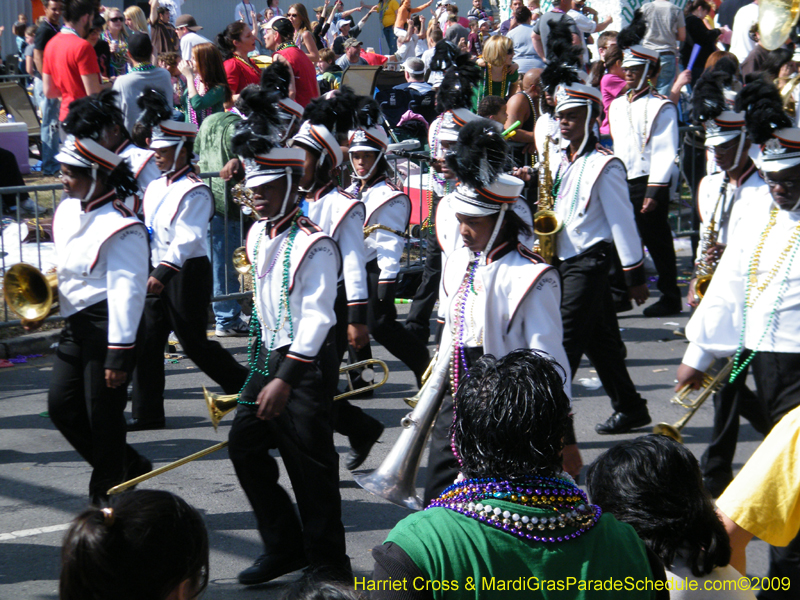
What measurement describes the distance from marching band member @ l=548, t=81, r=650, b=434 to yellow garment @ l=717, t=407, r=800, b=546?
314 cm

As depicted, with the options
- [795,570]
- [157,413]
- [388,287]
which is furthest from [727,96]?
[157,413]

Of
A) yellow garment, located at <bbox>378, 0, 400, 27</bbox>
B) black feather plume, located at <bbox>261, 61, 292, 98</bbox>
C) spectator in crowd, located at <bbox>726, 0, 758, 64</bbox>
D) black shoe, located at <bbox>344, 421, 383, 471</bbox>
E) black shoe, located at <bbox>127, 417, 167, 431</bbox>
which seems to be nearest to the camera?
black shoe, located at <bbox>344, 421, 383, 471</bbox>

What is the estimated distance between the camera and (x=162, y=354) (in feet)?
20.9

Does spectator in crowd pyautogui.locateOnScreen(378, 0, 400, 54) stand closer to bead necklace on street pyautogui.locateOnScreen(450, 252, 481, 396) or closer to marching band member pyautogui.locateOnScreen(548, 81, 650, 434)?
marching band member pyautogui.locateOnScreen(548, 81, 650, 434)

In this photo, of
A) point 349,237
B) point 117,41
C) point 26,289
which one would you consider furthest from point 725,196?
point 117,41

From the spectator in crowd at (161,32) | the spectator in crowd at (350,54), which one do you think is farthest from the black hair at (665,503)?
the spectator in crowd at (350,54)

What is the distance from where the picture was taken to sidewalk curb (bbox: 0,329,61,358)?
7.93m

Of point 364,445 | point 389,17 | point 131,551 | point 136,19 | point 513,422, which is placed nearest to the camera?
point 131,551

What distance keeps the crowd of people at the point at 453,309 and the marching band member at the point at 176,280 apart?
18mm

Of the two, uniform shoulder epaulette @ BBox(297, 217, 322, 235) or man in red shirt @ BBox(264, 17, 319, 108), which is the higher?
man in red shirt @ BBox(264, 17, 319, 108)

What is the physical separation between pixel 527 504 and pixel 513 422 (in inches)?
6.7

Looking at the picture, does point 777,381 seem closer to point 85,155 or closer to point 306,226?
point 306,226

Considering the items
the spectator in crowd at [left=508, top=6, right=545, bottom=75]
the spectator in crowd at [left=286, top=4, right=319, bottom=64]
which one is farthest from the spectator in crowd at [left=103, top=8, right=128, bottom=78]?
the spectator in crowd at [left=508, top=6, right=545, bottom=75]

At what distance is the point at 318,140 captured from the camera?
5785 mm
